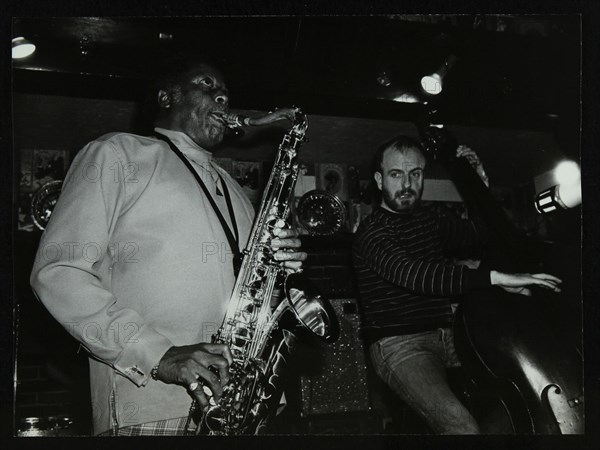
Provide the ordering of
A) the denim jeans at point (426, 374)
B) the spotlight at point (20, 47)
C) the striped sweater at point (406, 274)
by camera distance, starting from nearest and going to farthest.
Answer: the denim jeans at point (426, 374) → the striped sweater at point (406, 274) → the spotlight at point (20, 47)

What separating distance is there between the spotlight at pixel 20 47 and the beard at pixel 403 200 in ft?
5.31

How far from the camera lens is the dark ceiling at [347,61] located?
6.98ft

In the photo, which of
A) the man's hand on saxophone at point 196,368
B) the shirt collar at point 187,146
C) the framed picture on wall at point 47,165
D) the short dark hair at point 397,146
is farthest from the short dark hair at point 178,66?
the man's hand on saxophone at point 196,368

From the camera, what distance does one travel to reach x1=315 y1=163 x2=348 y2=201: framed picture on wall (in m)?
2.43

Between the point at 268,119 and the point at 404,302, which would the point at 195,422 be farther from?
the point at 268,119

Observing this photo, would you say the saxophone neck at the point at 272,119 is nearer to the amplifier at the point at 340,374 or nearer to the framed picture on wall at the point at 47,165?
the framed picture on wall at the point at 47,165

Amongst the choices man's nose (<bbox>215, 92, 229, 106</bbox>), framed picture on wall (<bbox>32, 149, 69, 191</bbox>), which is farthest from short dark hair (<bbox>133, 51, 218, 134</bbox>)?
framed picture on wall (<bbox>32, 149, 69, 191</bbox>)

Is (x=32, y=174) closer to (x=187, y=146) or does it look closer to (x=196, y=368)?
(x=187, y=146)

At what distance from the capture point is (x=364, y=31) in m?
2.19

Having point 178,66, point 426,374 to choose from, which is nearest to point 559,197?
point 426,374

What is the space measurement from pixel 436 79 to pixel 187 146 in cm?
115

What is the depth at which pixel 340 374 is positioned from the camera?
7.95 ft

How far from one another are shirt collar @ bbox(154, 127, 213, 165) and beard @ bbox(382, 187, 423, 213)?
79 cm

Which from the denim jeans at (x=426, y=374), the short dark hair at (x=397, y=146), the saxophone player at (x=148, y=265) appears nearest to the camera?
the saxophone player at (x=148, y=265)
